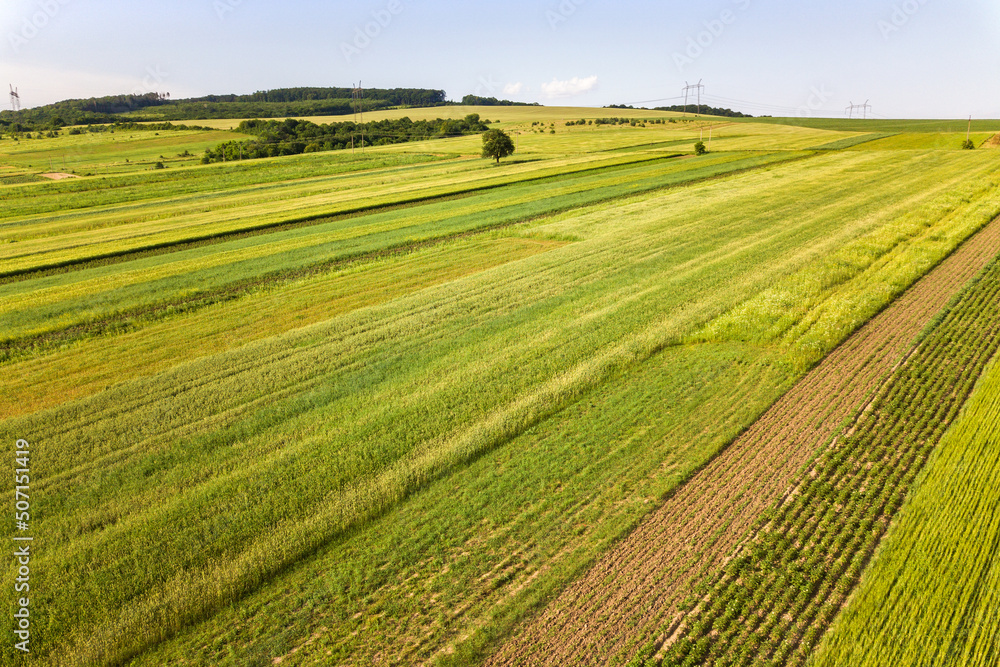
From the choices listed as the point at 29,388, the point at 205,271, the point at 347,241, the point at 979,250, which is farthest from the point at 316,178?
the point at 979,250

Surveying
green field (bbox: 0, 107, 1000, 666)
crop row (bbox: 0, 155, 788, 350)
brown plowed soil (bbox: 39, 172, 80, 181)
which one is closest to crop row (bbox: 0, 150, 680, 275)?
green field (bbox: 0, 107, 1000, 666)

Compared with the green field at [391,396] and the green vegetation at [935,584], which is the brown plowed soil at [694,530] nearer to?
the green field at [391,396]

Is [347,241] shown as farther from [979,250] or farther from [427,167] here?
[427,167]

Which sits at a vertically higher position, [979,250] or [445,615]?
[979,250]

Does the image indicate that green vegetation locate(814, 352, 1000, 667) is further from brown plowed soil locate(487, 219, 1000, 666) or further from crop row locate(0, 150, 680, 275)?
crop row locate(0, 150, 680, 275)

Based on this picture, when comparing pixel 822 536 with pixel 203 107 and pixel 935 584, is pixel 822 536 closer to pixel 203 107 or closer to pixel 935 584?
pixel 935 584

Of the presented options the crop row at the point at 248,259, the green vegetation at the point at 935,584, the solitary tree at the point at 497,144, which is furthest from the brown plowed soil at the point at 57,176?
the green vegetation at the point at 935,584

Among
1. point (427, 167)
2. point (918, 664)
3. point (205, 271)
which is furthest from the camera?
point (427, 167)
